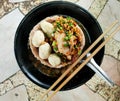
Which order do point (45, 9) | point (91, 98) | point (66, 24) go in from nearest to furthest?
point (66, 24) < point (45, 9) < point (91, 98)

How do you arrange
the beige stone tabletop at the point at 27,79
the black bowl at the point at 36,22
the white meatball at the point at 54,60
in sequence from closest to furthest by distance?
1. the white meatball at the point at 54,60
2. the black bowl at the point at 36,22
3. the beige stone tabletop at the point at 27,79

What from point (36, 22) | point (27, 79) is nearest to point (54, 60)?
point (36, 22)

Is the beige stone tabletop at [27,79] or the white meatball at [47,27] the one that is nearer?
the white meatball at [47,27]

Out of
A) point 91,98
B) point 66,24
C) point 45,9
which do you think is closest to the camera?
point 66,24

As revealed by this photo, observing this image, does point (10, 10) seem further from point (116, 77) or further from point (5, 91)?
point (116, 77)

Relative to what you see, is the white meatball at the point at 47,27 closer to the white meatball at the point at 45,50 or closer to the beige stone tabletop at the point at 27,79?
the white meatball at the point at 45,50

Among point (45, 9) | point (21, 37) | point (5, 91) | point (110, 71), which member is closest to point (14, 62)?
point (5, 91)

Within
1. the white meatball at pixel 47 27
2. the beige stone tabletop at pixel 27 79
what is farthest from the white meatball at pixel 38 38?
the beige stone tabletop at pixel 27 79

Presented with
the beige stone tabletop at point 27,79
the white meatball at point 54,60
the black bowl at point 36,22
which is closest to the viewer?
the white meatball at point 54,60
